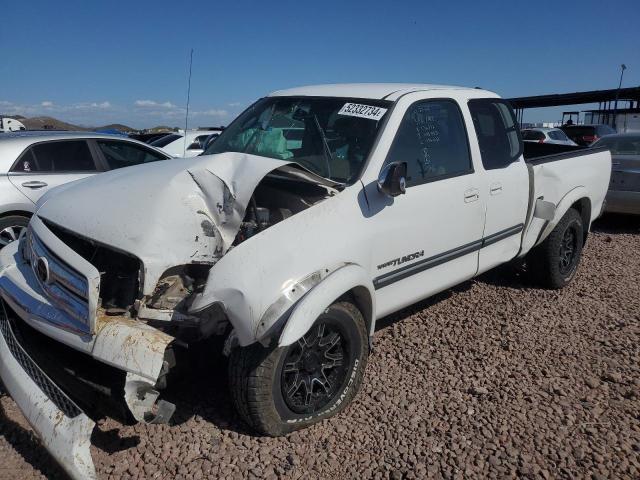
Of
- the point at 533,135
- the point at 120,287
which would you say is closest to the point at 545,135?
the point at 533,135

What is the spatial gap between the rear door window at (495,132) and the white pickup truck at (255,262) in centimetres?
19

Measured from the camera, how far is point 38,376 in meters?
2.77

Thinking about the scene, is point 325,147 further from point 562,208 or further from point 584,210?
point 584,210

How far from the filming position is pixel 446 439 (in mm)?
3049

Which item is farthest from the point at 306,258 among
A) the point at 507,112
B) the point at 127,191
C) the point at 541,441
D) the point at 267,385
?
the point at 507,112

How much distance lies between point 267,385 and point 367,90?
2.29 meters

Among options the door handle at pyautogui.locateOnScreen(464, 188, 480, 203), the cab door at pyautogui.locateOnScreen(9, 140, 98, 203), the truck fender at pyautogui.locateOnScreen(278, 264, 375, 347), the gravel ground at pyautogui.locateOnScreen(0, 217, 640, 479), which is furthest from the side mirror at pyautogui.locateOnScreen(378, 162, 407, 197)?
the cab door at pyautogui.locateOnScreen(9, 140, 98, 203)

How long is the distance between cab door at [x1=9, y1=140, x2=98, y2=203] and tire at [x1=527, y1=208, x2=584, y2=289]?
4996 mm

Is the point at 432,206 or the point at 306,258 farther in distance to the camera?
the point at 432,206

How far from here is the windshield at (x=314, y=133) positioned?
357 centimetres

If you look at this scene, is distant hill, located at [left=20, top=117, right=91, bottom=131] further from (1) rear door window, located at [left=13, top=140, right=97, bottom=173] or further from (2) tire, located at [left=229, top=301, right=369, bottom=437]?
(2) tire, located at [left=229, top=301, right=369, bottom=437]

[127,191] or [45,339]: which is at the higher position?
[127,191]

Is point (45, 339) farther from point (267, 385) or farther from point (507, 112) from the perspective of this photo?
point (507, 112)

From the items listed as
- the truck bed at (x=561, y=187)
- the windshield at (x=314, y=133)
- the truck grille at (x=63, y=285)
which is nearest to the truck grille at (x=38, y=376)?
the truck grille at (x=63, y=285)
